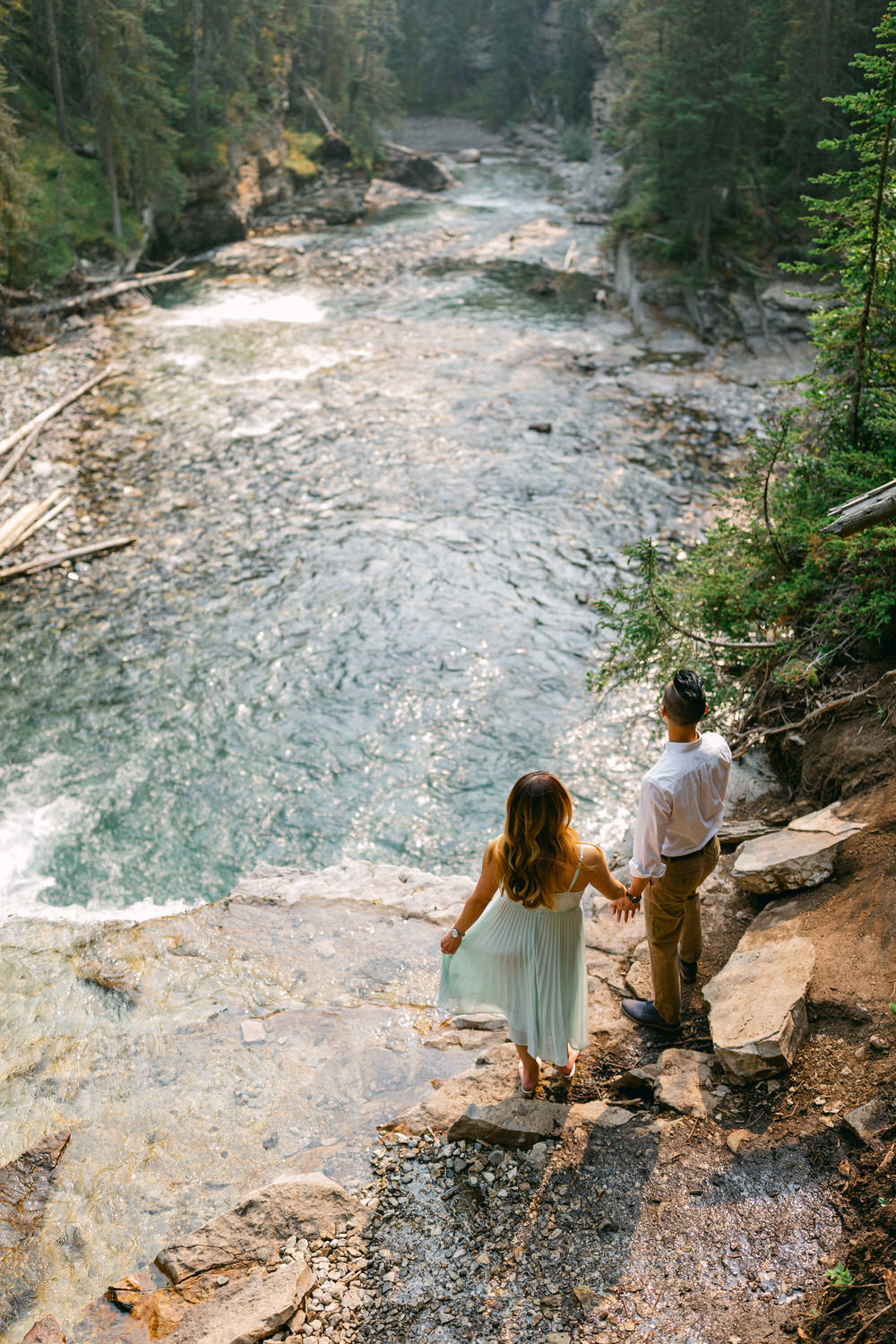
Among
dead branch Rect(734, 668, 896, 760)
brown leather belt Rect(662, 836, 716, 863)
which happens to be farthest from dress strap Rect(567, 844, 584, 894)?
dead branch Rect(734, 668, 896, 760)

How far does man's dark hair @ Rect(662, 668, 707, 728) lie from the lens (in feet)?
14.2

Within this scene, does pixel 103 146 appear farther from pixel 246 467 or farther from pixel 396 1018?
pixel 396 1018

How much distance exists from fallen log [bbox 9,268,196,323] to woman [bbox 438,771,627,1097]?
22.4 m

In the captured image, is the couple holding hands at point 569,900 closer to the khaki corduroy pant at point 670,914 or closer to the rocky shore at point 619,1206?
the khaki corduroy pant at point 670,914

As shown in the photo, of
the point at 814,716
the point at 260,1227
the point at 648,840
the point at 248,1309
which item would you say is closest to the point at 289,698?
the point at 814,716

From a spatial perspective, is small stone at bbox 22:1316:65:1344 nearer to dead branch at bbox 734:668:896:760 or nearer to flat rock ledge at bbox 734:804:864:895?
flat rock ledge at bbox 734:804:864:895

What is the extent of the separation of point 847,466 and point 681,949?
4559 mm

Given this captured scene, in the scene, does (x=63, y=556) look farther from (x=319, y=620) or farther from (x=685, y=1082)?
(x=685, y=1082)

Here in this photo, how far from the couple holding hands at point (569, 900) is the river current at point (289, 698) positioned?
113 cm

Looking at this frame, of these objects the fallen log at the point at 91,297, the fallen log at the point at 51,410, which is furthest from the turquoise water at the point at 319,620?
the fallen log at the point at 91,297

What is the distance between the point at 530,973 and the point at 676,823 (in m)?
1.13

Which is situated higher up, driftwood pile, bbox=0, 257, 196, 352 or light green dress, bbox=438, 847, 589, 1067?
driftwood pile, bbox=0, 257, 196, 352

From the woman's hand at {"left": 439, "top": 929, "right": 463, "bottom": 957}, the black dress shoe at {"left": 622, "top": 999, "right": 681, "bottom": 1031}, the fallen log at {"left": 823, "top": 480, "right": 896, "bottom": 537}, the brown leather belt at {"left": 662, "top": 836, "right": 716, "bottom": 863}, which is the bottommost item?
the black dress shoe at {"left": 622, "top": 999, "right": 681, "bottom": 1031}

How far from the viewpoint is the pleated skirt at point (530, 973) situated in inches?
171
